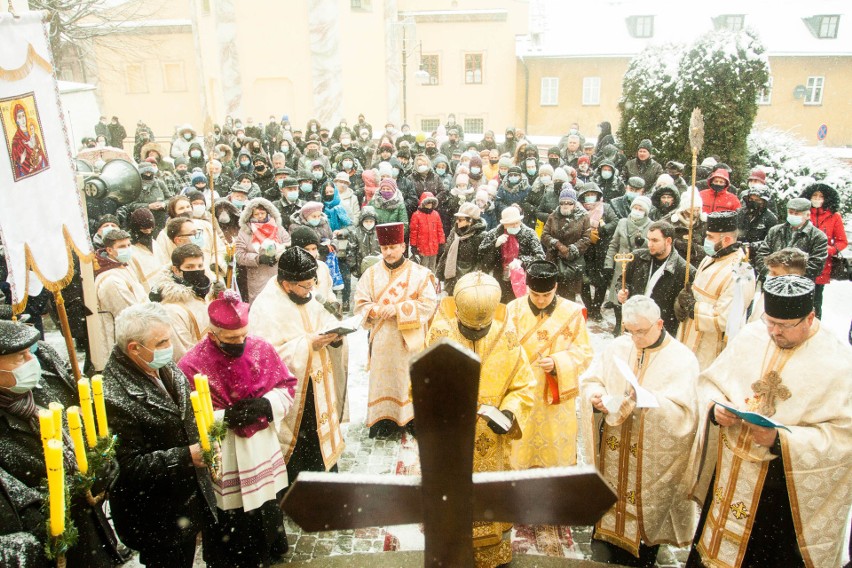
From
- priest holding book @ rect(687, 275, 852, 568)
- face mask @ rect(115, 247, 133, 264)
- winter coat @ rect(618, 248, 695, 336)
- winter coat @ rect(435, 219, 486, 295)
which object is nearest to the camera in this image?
priest holding book @ rect(687, 275, 852, 568)

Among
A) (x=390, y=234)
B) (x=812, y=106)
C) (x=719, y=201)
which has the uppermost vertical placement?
(x=812, y=106)

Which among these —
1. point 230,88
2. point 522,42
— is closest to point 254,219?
point 230,88

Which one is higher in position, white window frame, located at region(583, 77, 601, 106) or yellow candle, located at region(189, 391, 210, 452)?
white window frame, located at region(583, 77, 601, 106)

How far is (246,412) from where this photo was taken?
3807 mm

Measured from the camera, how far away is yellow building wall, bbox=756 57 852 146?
33688 millimetres

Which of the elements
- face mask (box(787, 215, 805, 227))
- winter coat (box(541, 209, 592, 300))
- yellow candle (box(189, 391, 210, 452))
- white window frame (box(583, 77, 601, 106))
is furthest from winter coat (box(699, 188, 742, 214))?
white window frame (box(583, 77, 601, 106))

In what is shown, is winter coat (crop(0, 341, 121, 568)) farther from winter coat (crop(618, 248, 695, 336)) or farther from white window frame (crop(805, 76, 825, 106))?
white window frame (crop(805, 76, 825, 106))

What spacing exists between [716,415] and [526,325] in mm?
1699

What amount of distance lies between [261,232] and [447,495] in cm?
704

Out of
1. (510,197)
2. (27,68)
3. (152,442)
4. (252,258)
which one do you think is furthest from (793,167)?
(27,68)

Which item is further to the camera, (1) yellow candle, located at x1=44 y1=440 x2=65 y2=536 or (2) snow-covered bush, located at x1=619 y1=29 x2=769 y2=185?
(2) snow-covered bush, located at x1=619 y1=29 x2=769 y2=185

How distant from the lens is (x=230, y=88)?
30797 mm

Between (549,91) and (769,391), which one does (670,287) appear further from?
(549,91)

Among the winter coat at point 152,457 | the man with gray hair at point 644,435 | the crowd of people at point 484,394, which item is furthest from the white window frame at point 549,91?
the winter coat at point 152,457
